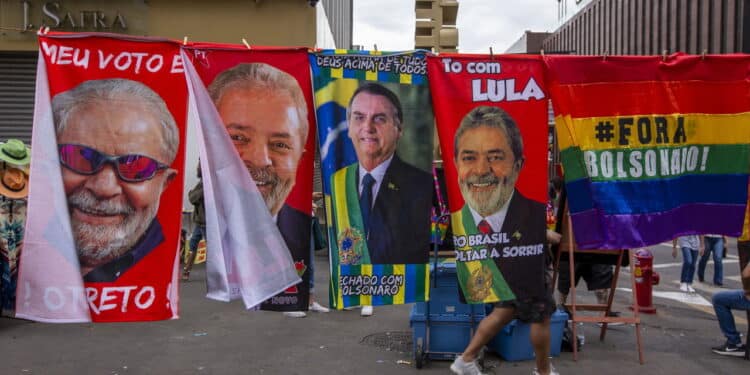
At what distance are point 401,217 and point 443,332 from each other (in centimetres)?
193

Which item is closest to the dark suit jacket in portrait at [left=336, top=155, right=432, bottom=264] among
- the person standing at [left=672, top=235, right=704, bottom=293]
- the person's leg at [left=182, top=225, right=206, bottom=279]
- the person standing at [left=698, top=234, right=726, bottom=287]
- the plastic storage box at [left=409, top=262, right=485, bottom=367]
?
the plastic storage box at [left=409, top=262, right=485, bottom=367]

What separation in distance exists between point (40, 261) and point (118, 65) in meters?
1.40

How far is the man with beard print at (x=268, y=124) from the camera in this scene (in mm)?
4695

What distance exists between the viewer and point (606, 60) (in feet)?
16.4

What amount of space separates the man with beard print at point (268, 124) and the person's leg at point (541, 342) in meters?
2.19

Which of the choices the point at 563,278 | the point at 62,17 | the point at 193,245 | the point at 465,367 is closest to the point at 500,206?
the point at 465,367

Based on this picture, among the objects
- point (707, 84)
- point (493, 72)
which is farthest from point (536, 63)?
point (707, 84)

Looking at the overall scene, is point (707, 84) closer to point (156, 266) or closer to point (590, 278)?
point (590, 278)

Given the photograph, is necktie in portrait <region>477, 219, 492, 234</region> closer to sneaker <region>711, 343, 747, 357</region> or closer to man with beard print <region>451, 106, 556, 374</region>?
man with beard print <region>451, 106, 556, 374</region>

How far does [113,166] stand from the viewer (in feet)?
15.1

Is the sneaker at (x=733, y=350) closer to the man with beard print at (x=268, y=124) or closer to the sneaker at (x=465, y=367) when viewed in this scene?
the sneaker at (x=465, y=367)

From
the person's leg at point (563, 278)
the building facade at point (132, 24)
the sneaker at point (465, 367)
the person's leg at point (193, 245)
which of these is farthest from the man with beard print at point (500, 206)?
the building facade at point (132, 24)

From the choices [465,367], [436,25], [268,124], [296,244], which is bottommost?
[465,367]

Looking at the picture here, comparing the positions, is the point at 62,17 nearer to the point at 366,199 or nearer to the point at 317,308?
the point at 317,308
